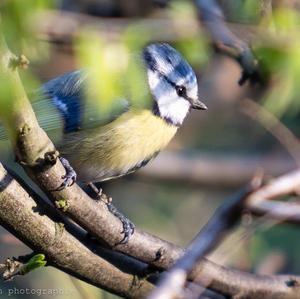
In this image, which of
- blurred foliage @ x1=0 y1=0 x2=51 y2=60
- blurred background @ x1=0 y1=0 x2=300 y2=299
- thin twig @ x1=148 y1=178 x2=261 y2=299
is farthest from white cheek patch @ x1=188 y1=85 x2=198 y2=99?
thin twig @ x1=148 y1=178 x2=261 y2=299

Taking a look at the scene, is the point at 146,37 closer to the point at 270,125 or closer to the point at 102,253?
the point at 102,253

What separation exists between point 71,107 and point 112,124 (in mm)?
192

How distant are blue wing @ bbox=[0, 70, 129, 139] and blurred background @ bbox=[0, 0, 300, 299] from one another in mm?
136

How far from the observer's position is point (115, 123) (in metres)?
2.80

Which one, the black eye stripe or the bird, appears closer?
the bird

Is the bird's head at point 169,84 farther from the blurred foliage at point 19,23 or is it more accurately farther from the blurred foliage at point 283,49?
the blurred foliage at point 19,23

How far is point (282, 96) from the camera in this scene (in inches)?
93.5

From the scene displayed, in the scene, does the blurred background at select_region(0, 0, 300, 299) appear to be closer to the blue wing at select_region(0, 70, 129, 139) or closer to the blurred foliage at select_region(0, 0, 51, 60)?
the blurred foliage at select_region(0, 0, 51, 60)

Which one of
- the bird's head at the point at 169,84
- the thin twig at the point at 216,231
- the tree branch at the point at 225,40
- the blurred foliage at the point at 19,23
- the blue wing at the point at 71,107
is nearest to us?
the thin twig at the point at 216,231

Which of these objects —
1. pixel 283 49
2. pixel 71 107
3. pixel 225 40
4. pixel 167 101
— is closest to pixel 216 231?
pixel 283 49

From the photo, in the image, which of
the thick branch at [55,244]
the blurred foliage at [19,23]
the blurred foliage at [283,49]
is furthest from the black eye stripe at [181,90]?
the blurred foliage at [19,23]

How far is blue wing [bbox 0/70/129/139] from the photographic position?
275cm

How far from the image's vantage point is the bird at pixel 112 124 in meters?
2.78

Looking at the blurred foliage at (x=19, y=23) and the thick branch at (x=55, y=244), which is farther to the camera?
the thick branch at (x=55, y=244)
